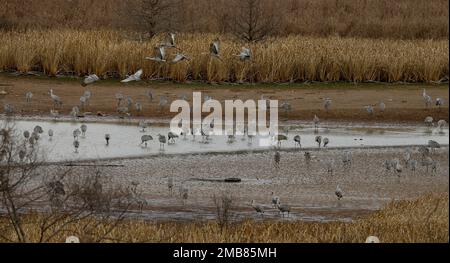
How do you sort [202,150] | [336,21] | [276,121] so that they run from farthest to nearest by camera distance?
1. [336,21]
2. [276,121]
3. [202,150]

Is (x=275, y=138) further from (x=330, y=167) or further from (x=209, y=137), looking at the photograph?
(x=330, y=167)

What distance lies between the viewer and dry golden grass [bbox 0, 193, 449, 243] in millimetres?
10875

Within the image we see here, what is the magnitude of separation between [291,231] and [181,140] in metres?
8.14

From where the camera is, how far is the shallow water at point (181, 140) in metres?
18.3

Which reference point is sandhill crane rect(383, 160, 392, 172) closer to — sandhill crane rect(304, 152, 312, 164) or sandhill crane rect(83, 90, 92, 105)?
sandhill crane rect(304, 152, 312, 164)

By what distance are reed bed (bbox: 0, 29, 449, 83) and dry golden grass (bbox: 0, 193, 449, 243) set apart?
14992 mm

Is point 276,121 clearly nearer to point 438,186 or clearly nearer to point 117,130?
point 117,130

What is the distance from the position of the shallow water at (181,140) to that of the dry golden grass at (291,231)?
5.68m

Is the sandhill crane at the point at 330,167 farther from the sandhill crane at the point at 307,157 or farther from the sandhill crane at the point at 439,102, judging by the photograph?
the sandhill crane at the point at 439,102

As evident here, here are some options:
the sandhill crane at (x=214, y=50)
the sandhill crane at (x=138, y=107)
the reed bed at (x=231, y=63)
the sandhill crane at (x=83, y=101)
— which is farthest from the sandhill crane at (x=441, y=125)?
the sandhill crane at (x=83, y=101)

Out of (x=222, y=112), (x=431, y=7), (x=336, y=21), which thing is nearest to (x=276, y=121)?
(x=222, y=112)

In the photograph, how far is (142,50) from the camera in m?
28.4

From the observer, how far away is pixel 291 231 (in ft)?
38.5

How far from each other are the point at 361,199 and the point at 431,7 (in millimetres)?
30762
